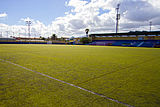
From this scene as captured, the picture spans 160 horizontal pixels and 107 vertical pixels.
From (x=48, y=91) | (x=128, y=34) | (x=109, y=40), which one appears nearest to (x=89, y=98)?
(x=48, y=91)

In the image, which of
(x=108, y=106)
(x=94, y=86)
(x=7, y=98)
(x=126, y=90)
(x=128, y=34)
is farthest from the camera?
(x=128, y=34)

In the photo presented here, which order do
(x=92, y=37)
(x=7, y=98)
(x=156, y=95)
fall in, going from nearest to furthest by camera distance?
(x=7, y=98) → (x=156, y=95) → (x=92, y=37)

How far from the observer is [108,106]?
2.14 meters

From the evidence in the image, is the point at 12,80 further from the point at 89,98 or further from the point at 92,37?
the point at 92,37

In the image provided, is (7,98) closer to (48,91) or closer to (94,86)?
(48,91)

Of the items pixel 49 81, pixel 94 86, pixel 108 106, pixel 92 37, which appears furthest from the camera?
pixel 92 37

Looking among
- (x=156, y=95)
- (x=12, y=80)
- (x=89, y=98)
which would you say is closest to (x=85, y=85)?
(x=89, y=98)

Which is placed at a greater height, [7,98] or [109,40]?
[109,40]

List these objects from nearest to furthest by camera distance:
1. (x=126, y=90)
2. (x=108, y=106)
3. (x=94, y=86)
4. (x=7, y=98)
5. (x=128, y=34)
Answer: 1. (x=108, y=106)
2. (x=7, y=98)
3. (x=126, y=90)
4. (x=94, y=86)
5. (x=128, y=34)

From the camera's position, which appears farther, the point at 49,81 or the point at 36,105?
the point at 49,81

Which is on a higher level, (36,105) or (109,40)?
(109,40)

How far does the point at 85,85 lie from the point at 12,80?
219 centimetres

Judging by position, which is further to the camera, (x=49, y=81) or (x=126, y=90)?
(x=49, y=81)

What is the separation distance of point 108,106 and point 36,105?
4.44 ft
